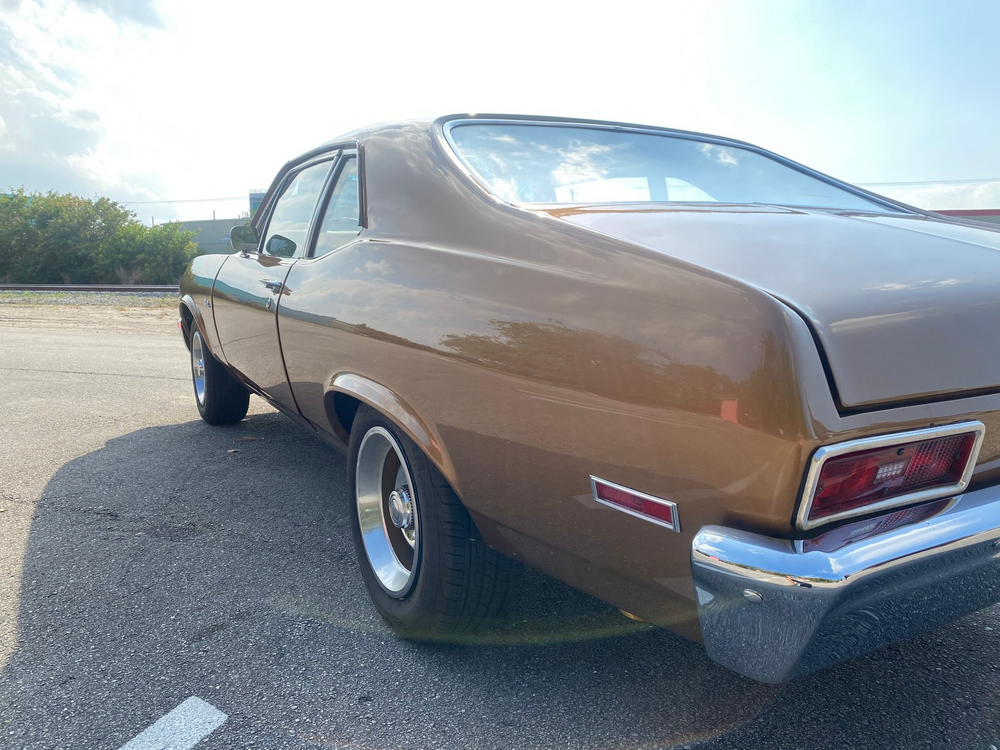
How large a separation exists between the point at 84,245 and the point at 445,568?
40743 millimetres

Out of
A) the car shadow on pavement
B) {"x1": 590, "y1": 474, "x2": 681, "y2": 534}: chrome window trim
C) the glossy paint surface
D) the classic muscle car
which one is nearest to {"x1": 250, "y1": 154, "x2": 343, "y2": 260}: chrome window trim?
the glossy paint surface

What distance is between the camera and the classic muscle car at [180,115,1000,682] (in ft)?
4.02

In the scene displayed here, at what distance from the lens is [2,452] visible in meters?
4.04

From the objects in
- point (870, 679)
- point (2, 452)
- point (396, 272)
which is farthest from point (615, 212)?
point (2, 452)

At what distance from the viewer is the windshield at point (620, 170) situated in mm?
2164

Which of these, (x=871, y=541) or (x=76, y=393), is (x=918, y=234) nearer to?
(x=871, y=541)

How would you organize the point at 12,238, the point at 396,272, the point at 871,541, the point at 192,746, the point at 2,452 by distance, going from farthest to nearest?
the point at 12,238 → the point at 2,452 → the point at 396,272 → the point at 192,746 → the point at 871,541

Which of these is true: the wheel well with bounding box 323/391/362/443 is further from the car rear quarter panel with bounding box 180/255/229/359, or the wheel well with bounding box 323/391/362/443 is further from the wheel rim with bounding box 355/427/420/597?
the car rear quarter panel with bounding box 180/255/229/359

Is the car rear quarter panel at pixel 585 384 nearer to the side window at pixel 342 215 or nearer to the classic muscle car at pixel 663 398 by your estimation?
the classic muscle car at pixel 663 398

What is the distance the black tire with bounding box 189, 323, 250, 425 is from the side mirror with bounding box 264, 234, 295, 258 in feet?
4.21

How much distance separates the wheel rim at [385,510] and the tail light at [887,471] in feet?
4.11

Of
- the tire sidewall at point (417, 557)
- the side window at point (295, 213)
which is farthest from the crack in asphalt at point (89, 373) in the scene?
the tire sidewall at point (417, 557)

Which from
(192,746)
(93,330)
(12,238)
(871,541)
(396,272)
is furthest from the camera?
(12,238)

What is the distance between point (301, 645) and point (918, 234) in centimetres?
203
